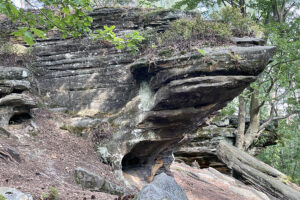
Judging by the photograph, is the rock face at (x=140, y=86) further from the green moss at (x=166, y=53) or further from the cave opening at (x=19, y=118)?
the cave opening at (x=19, y=118)

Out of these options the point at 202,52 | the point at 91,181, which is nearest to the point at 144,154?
the point at 91,181

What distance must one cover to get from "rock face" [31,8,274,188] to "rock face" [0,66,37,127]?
117 centimetres

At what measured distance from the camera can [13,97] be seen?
7.92 meters

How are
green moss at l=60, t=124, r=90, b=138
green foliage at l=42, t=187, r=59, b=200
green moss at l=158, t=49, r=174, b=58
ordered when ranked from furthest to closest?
green moss at l=60, t=124, r=90, b=138
green moss at l=158, t=49, r=174, b=58
green foliage at l=42, t=187, r=59, b=200

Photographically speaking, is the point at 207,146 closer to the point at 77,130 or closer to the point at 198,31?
the point at 198,31

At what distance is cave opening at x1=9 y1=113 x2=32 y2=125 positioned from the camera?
8.22 metres

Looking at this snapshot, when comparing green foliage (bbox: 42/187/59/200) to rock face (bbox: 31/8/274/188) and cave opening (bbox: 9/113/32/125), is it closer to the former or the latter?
rock face (bbox: 31/8/274/188)

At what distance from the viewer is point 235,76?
7.53 m

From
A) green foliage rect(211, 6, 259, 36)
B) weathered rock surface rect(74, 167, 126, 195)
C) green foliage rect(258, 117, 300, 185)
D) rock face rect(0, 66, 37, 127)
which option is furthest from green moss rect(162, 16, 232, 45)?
green foliage rect(258, 117, 300, 185)

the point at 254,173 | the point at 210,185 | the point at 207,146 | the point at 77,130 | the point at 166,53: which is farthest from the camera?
→ the point at 207,146

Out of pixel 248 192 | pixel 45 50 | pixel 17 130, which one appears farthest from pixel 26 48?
pixel 248 192

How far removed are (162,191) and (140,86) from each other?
5.35 m

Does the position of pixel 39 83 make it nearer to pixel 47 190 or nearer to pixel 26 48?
pixel 26 48

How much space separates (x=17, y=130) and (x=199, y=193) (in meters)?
6.78
